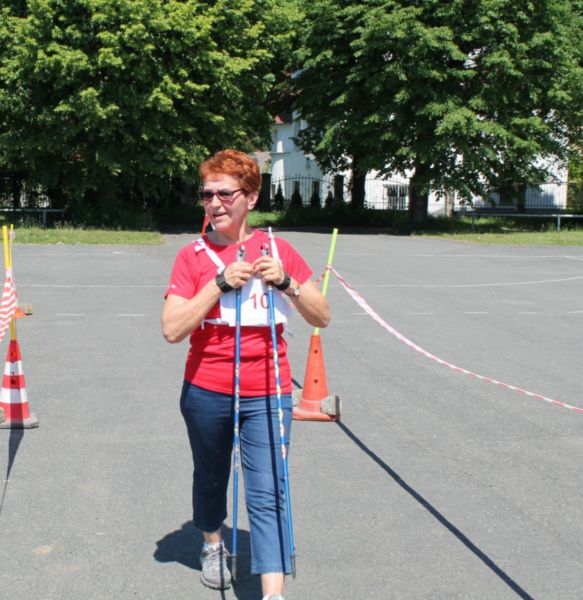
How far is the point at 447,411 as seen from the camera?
7551 mm

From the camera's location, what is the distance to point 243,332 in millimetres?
3703

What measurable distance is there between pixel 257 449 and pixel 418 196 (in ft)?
105

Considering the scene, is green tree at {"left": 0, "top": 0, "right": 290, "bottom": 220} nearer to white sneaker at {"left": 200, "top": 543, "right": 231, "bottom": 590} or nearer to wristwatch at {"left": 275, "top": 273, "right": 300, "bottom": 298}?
white sneaker at {"left": 200, "top": 543, "right": 231, "bottom": 590}

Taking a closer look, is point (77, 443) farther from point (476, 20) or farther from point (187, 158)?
point (476, 20)

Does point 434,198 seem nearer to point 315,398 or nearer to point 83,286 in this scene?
point 83,286

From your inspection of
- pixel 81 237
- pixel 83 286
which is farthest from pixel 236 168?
pixel 81 237

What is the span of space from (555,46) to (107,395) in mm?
27637

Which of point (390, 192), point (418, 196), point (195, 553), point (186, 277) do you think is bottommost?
point (195, 553)

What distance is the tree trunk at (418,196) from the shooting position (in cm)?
3366

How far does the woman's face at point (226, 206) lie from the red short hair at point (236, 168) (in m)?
0.02

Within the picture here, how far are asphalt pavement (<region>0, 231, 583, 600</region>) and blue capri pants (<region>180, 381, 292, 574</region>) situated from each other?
498 millimetres

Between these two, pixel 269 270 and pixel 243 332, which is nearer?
pixel 269 270

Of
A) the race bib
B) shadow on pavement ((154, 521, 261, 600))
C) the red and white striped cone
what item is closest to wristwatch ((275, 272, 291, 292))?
the race bib

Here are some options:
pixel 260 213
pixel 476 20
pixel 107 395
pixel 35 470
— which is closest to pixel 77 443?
pixel 35 470
